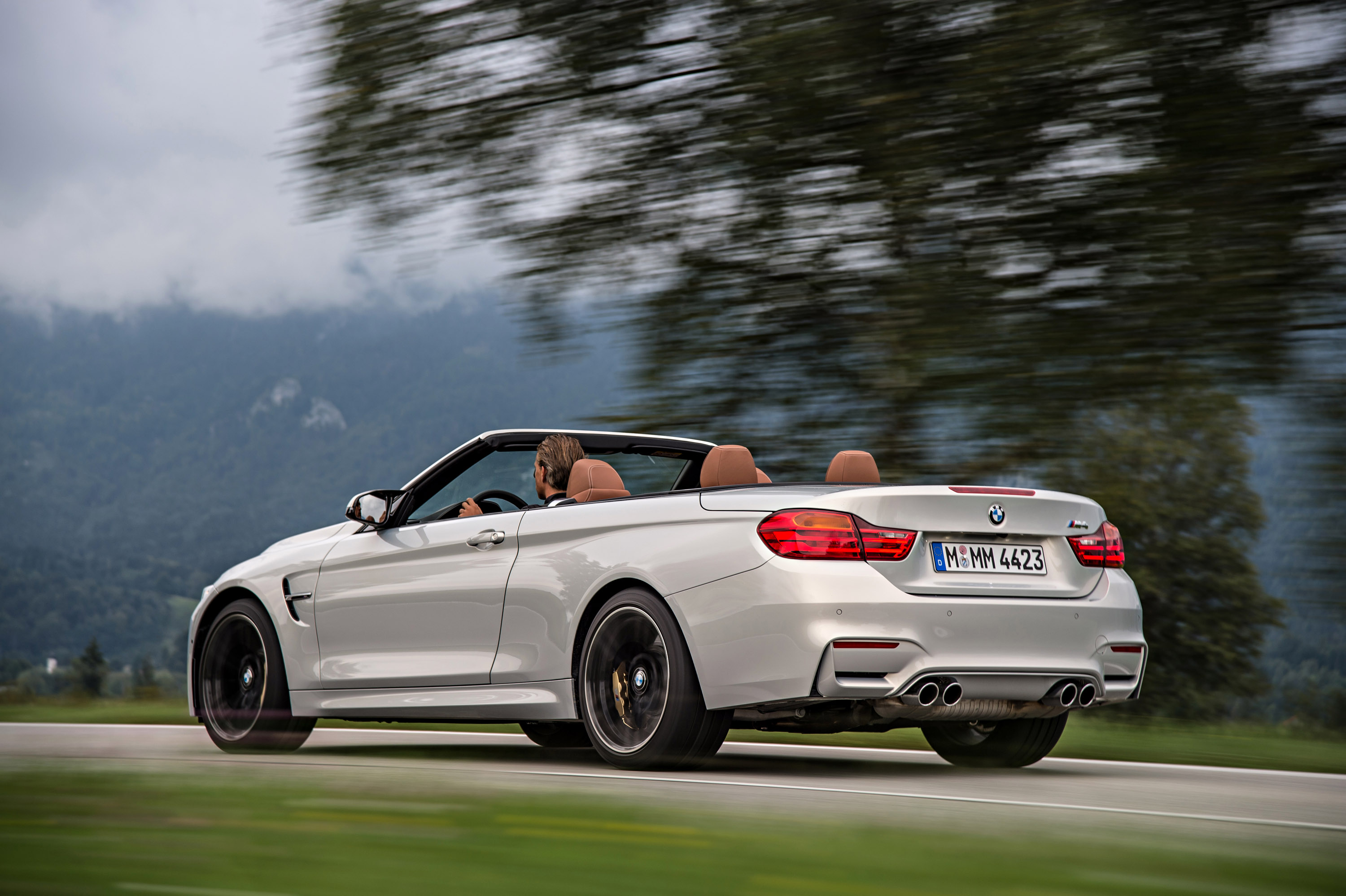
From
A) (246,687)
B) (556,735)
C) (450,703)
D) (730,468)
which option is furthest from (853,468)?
(246,687)

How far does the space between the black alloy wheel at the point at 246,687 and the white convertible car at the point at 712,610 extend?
5cm

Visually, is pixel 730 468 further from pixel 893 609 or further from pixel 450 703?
pixel 450 703

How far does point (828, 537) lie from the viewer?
5508 mm

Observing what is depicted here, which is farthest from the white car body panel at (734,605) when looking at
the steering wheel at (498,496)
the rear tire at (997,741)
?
the rear tire at (997,741)

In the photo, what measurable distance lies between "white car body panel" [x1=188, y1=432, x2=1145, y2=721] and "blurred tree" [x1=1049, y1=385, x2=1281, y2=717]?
51cm

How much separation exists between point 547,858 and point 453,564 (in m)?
3.32

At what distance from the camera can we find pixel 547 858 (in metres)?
3.60

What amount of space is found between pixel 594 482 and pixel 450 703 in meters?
1.15

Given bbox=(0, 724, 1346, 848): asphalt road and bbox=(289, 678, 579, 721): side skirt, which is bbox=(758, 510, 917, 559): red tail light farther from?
bbox=(289, 678, 579, 721): side skirt

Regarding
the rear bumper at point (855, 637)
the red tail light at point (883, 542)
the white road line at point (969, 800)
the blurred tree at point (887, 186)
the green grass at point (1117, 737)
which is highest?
the blurred tree at point (887, 186)

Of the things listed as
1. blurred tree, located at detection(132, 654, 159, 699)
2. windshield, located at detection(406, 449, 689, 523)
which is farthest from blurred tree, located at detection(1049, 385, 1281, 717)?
blurred tree, located at detection(132, 654, 159, 699)

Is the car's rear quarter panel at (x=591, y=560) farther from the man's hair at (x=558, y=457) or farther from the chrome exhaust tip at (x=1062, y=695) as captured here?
the chrome exhaust tip at (x=1062, y=695)

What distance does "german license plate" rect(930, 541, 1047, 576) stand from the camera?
5652mm

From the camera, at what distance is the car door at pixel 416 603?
261 inches
